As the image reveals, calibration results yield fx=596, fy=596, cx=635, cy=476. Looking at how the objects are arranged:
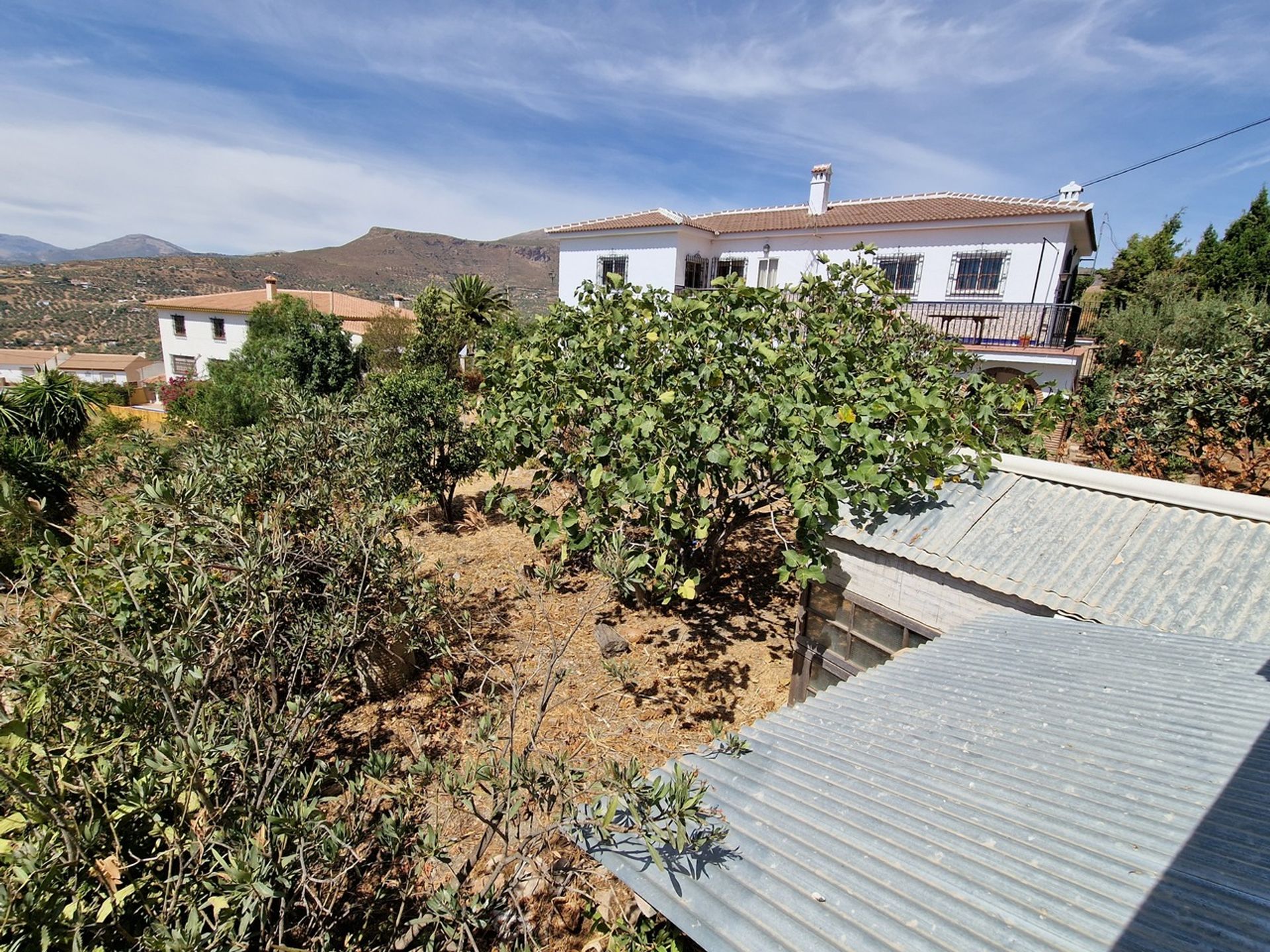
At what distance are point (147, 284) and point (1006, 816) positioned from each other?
9659cm

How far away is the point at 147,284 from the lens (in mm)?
72938

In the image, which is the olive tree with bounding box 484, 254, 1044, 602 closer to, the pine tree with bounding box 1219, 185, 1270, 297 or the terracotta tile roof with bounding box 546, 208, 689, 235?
the terracotta tile roof with bounding box 546, 208, 689, 235

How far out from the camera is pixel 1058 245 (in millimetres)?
18500

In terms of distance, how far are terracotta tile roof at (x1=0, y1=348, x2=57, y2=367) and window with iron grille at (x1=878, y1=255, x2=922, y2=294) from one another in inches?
2513

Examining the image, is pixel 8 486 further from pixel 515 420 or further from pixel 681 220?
pixel 681 220

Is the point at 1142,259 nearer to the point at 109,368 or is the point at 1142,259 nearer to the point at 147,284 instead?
the point at 109,368

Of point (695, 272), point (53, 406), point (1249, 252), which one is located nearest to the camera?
point (53, 406)

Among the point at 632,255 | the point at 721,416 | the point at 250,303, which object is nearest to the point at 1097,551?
the point at 721,416

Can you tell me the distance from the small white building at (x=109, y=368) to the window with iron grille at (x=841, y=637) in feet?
179

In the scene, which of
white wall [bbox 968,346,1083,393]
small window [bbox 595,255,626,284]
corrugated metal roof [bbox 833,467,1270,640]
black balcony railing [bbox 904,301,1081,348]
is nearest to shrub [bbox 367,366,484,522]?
corrugated metal roof [bbox 833,467,1270,640]

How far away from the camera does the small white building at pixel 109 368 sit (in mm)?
46781

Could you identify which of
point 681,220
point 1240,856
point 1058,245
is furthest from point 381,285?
point 1240,856

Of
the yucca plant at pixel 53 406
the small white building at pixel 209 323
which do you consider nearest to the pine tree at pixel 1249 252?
the yucca plant at pixel 53 406

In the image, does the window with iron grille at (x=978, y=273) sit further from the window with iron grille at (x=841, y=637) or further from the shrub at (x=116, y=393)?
the shrub at (x=116, y=393)
